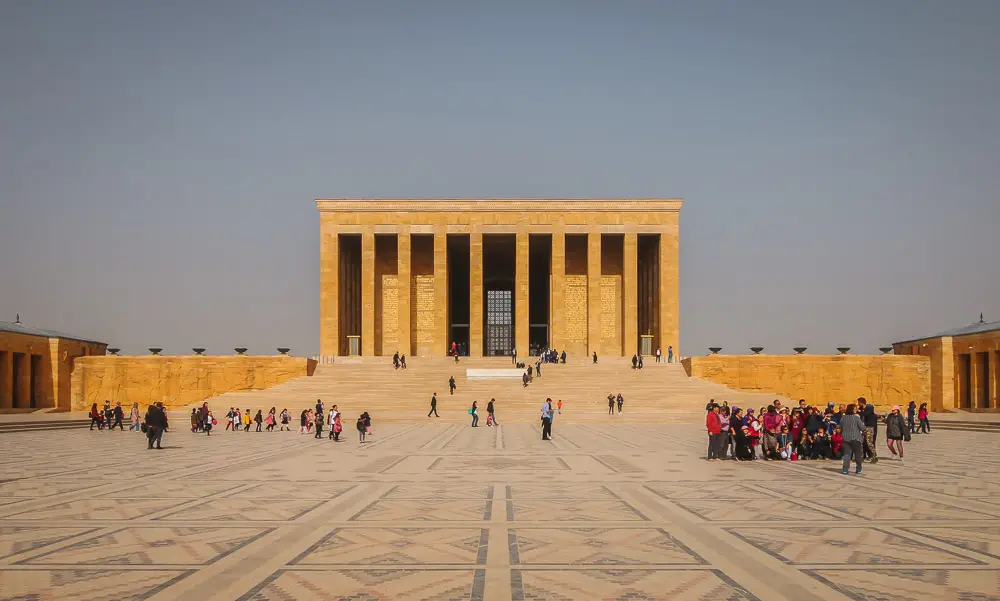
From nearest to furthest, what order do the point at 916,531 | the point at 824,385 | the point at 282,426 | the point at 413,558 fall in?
the point at 413,558 → the point at 916,531 → the point at 282,426 → the point at 824,385

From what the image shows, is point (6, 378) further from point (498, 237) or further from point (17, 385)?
point (498, 237)

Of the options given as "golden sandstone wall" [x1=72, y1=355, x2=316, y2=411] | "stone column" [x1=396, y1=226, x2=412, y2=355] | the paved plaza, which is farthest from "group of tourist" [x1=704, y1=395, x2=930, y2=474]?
"stone column" [x1=396, y1=226, x2=412, y2=355]

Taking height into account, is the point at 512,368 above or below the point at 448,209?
below

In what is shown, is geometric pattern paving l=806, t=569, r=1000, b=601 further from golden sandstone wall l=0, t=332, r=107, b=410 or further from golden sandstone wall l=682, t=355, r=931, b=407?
golden sandstone wall l=0, t=332, r=107, b=410

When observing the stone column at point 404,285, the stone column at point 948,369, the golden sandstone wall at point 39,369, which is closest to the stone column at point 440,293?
the stone column at point 404,285

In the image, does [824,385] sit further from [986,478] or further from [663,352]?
[986,478]

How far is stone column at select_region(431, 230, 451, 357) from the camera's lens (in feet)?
170

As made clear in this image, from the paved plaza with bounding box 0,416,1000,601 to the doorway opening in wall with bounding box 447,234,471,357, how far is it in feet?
138

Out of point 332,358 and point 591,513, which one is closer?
point 591,513

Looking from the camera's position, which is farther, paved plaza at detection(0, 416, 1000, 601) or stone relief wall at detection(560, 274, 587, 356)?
stone relief wall at detection(560, 274, 587, 356)

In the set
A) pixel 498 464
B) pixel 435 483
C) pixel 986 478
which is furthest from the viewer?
pixel 498 464

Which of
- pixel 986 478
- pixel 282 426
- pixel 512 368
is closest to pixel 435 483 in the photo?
pixel 986 478

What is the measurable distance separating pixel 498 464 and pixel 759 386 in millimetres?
31615

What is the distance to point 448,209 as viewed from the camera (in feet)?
171
